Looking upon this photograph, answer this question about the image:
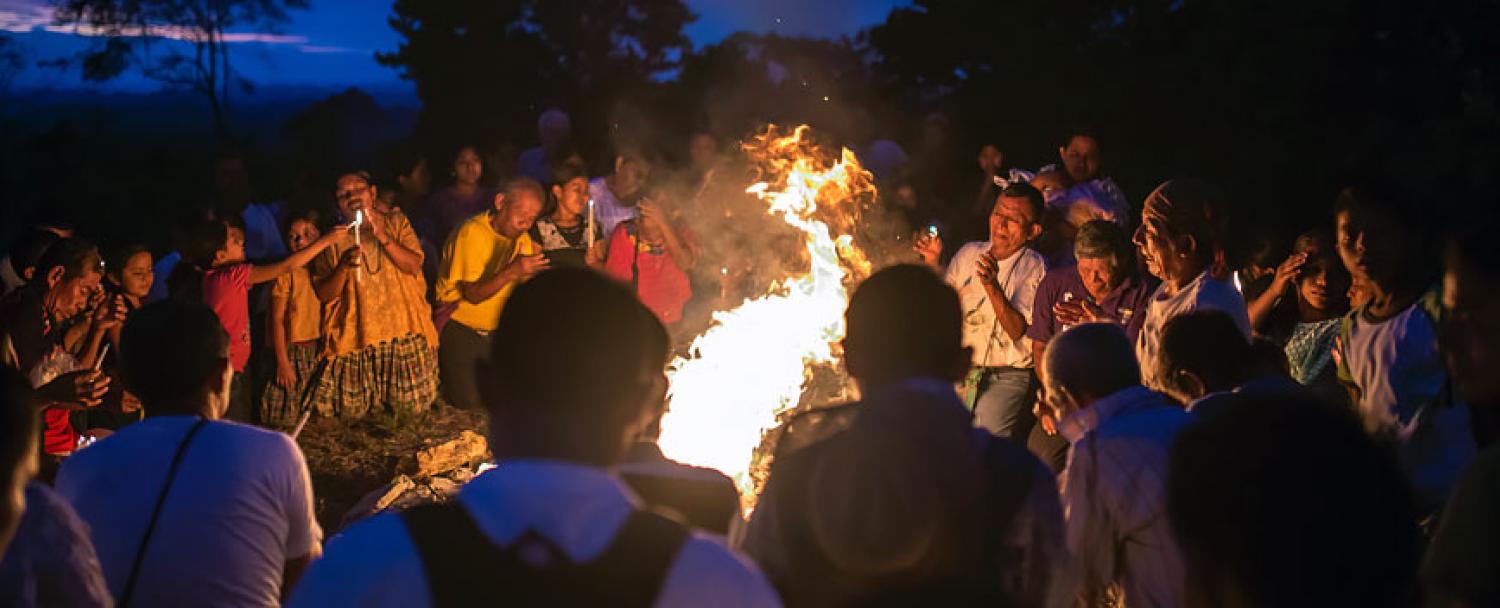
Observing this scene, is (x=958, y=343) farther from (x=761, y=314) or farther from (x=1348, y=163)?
(x=1348, y=163)

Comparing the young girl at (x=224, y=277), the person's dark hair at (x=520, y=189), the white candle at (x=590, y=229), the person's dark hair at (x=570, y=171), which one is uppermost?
the person's dark hair at (x=570, y=171)

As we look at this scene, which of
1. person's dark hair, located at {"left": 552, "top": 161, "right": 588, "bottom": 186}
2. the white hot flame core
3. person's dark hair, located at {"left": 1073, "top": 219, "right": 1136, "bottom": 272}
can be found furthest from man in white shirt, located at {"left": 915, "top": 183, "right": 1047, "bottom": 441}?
person's dark hair, located at {"left": 552, "top": 161, "right": 588, "bottom": 186}

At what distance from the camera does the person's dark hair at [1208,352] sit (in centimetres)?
418

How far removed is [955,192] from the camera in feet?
46.5

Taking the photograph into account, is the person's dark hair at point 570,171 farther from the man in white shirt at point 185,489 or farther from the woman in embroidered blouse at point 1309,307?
the man in white shirt at point 185,489

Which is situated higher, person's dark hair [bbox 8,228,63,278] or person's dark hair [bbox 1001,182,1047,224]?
person's dark hair [bbox 1001,182,1047,224]

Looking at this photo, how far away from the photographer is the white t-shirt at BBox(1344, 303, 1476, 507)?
4.24 meters

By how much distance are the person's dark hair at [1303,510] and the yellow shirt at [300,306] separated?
25.5 ft

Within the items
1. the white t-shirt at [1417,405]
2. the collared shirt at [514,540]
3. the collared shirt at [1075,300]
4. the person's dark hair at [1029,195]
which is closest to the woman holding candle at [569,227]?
the person's dark hair at [1029,195]

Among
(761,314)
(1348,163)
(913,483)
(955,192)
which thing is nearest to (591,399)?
(913,483)

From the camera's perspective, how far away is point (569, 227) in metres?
9.35

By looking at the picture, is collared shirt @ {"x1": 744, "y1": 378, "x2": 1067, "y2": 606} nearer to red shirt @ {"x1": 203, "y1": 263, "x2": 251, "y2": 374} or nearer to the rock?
the rock

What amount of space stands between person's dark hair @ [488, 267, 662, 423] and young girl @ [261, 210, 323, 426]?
22.6ft

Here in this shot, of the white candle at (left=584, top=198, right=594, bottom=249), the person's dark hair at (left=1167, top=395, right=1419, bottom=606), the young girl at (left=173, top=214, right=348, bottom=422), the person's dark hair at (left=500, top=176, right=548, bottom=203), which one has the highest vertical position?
the person's dark hair at (left=1167, top=395, right=1419, bottom=606)
